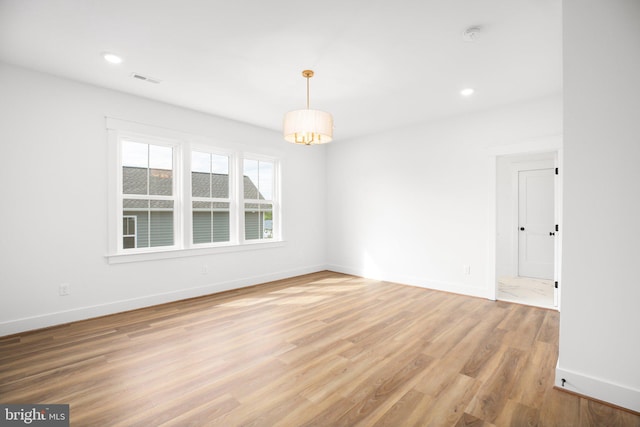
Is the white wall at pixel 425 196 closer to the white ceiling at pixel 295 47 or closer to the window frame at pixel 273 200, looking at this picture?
the white ceiling at pixel 295 47

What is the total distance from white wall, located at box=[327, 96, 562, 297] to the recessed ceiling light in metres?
4.16

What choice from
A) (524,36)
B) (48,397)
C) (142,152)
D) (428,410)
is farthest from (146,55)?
(428,410)

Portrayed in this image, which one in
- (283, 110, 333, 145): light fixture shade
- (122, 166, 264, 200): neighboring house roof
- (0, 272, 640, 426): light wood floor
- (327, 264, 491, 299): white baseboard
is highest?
(283, 110, 333, 145): light fixture shade

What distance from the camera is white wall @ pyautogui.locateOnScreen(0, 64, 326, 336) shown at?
3.08 meters

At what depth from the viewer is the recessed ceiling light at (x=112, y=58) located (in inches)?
113

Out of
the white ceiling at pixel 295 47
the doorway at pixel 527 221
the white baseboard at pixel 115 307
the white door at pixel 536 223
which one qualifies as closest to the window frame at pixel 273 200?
the white baseboard at pixel 115 307

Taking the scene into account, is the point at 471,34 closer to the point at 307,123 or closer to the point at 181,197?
the point at 307,123

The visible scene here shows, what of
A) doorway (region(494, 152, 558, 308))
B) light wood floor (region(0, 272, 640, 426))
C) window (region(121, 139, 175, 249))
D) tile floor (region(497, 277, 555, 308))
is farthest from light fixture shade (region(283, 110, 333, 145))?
doorway (region(494, 152, 558, 308))

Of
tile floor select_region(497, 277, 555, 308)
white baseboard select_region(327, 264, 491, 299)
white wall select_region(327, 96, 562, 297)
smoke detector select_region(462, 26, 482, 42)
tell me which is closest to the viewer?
smoke detector select_region(462, 26, 482, 42)

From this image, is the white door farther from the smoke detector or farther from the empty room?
the smoke detector

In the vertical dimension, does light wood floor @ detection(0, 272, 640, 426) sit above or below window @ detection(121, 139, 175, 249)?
below

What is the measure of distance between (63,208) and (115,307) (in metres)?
1.34

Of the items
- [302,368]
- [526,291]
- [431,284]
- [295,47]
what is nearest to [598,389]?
[302,368]

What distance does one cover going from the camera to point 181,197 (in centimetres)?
439
